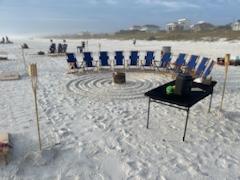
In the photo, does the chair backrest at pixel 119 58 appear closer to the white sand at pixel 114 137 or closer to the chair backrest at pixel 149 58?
the chair backrest at pixel 149 58

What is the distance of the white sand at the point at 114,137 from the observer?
13.4 feet

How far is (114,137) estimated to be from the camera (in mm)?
5148

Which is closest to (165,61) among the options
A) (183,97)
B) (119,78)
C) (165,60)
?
(165,60)

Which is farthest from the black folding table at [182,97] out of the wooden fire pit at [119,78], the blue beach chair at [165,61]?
the blue beach chair at [165,61]

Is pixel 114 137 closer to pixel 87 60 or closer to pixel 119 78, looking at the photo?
pixel 119 78

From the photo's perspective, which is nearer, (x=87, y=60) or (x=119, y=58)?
(x=87, y=60)

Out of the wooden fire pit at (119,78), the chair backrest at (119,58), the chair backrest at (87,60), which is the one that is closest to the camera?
the wooden fire pit at (119,78)

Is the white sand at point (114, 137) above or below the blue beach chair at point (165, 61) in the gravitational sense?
below

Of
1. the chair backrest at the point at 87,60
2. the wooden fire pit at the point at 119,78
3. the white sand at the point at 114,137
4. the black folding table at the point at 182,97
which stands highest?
the chair backrest at the point at 87,60

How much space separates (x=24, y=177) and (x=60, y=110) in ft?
9.45

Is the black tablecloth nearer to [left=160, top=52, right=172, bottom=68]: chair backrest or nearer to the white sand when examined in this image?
the white sand

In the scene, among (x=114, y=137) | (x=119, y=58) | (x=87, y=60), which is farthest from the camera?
(x=119, y=58)

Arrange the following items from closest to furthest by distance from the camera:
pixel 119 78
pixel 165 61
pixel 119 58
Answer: pixel 119 78, pixel 165 61, pixel 119 58

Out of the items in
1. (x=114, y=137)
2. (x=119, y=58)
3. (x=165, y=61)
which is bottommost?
(x=114, y=137)
